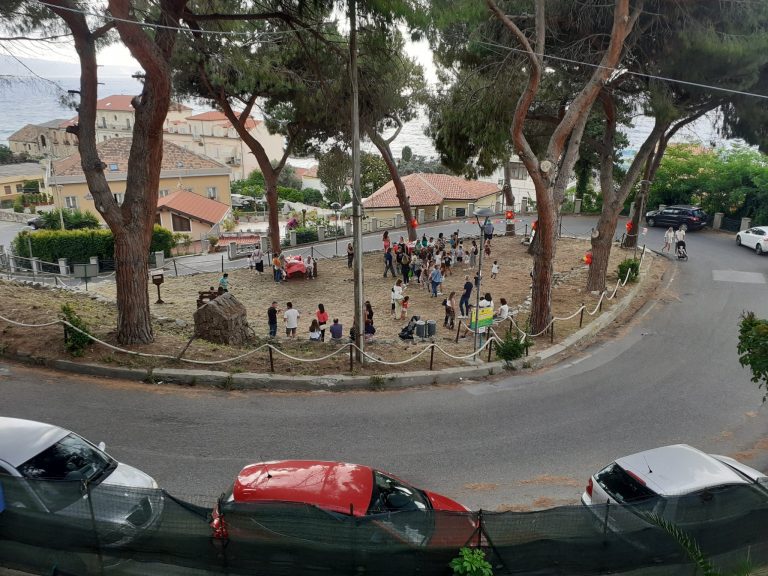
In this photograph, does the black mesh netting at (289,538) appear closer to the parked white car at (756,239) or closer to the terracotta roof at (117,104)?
the parked white car at (756,239)

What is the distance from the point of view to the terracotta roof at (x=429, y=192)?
49.6m

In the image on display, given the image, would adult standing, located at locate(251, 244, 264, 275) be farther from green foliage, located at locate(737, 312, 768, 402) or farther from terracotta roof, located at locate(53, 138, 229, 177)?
terracotta roof, located at locate(53, 138, 229, 177)

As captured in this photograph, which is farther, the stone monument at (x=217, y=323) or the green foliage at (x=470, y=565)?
the stone monument at (x=217, y=323)

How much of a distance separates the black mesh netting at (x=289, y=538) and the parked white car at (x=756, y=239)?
86.3ft

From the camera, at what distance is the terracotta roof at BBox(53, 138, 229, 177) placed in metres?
48.3

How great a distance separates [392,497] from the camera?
6.50 metres

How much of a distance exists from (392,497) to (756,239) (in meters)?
27.9

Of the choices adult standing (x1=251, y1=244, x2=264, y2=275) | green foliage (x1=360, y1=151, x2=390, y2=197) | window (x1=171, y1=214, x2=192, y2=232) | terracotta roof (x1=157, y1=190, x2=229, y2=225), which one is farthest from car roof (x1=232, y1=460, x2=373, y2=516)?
green foliage (x1=360, y1=151, x2=390, y2=197)

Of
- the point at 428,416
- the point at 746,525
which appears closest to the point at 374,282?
the point at 428,416

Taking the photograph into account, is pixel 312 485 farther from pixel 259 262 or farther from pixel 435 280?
pixel 259 262

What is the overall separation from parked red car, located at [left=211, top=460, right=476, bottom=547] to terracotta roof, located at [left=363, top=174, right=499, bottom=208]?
1650 inches

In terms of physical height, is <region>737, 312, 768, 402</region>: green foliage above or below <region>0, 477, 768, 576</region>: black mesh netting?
above

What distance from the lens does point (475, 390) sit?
12.2 metres

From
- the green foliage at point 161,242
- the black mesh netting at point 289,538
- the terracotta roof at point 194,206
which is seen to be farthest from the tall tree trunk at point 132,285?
the terracotta roof at point 194,206
